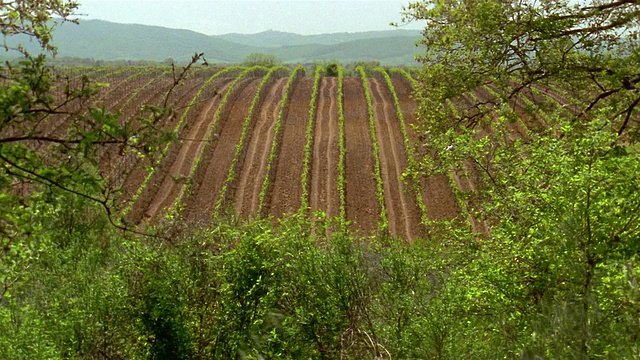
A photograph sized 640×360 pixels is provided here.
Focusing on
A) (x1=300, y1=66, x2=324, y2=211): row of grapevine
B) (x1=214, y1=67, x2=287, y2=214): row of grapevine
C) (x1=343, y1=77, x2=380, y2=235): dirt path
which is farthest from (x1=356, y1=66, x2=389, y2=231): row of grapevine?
(x1=214, y1=67, x2=287, y2=214): row of grapevine

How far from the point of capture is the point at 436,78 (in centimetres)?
1023

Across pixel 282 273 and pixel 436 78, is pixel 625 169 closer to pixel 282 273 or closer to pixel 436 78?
pixel 436 78

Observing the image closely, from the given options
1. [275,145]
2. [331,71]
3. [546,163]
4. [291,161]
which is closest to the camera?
[546,163]

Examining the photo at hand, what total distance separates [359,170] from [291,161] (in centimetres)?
571

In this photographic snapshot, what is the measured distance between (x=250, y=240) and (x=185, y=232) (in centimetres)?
484

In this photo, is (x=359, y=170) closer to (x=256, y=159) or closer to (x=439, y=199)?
(x=439, y=199)

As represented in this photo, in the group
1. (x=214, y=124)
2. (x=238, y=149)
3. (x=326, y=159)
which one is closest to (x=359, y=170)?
(x=326, y=159)

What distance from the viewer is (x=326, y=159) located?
39188 mm

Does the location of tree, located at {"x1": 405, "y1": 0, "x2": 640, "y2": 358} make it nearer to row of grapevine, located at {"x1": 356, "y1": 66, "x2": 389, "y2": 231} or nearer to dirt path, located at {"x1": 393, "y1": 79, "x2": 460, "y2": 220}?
row of grapevine, located at {"x1": 356, "y1": 66, "x2": 389, "y2": 231}

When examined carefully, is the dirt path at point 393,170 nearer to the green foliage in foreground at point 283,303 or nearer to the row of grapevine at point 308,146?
the row of grapevine at point 308,146

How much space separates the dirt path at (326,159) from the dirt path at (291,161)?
3.78 feet

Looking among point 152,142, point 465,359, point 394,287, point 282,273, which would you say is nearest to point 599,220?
point 465,359

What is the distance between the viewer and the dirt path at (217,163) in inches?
1255

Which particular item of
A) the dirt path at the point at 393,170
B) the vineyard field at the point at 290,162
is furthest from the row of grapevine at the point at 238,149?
the dirt path at the point at 393,170
